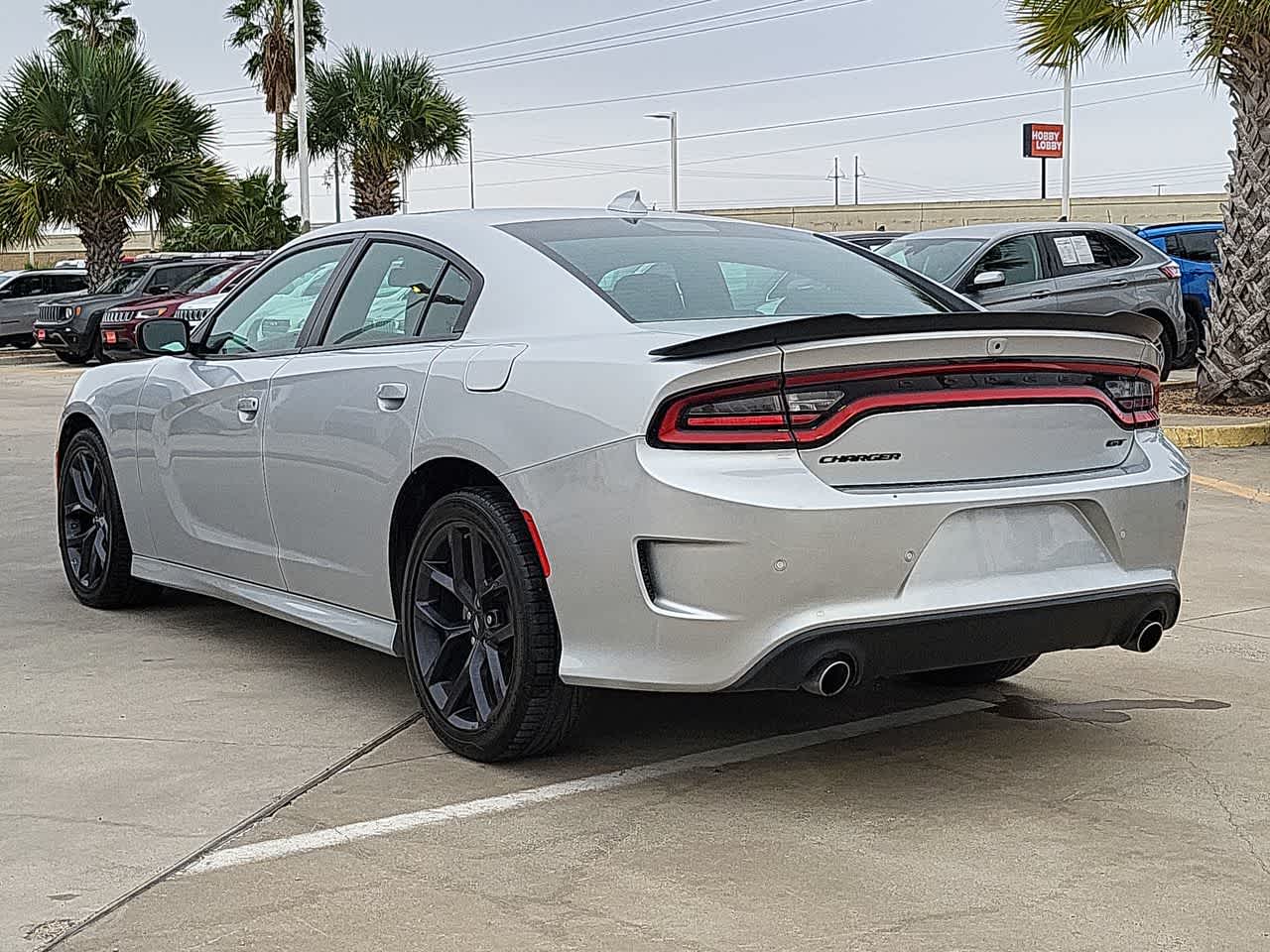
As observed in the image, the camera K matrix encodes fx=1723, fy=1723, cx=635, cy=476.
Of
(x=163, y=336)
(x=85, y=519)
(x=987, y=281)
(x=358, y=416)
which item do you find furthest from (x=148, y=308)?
(x=358, y=416)

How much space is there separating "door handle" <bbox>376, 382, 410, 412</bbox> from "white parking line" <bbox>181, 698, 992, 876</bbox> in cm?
117

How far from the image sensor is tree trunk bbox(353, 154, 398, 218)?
37500 millimetres

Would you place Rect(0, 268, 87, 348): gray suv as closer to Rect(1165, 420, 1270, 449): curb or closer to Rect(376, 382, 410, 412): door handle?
Rect(1165, 420, 1270, 449): curb

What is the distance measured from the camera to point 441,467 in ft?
15.5

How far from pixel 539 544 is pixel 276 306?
78.2 inches

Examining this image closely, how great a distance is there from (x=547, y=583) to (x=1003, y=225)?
11.8 metres

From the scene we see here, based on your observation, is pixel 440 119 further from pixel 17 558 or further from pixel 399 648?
pixel 399 648

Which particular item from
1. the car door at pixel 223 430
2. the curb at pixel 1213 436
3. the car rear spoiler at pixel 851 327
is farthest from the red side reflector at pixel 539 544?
the curb at pixel 1213 436

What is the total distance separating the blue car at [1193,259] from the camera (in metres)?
18.4

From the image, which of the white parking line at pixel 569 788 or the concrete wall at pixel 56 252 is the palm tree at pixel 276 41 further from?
the white parking line at pixel 569 788

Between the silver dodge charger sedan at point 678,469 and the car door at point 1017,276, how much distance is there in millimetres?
9713

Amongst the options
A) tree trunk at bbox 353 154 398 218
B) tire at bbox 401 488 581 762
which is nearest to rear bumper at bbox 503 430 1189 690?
tire at bbox 401 488 581 762

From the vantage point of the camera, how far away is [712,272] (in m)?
4.98

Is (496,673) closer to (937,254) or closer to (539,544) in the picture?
(539,544)
